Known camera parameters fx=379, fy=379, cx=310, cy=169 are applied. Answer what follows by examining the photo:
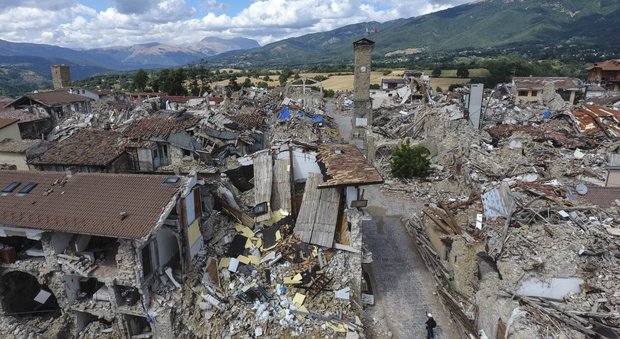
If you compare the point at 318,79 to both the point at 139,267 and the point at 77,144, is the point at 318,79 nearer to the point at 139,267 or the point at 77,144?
the point at 77,144

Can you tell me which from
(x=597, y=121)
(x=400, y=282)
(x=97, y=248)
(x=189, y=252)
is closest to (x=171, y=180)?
(x=189, y=252)

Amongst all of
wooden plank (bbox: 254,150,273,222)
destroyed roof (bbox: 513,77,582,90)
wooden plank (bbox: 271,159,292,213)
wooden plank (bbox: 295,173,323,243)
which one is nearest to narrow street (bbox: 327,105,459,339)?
wooden plank (bbox: 295,173,323,243)

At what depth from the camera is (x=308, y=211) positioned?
46.2 ft

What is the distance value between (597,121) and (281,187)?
2372cm

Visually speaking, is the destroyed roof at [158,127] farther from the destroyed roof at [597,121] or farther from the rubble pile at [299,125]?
the destroyed roof at [597,121]

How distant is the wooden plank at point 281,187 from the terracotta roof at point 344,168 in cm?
141

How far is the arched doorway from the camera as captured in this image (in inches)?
526

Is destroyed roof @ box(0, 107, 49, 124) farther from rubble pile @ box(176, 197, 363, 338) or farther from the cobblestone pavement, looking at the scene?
the cobblestone pavement

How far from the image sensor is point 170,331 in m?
12.0

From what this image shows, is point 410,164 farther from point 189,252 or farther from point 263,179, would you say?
point 189,252

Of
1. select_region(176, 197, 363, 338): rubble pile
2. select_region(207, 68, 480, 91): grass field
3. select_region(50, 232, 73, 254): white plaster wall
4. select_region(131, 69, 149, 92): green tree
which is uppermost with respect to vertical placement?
select_region(131, 69, 149, 92): green tree

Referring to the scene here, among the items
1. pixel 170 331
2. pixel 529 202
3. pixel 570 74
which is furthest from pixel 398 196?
pixel 570 74

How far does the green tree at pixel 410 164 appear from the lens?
24.3 m

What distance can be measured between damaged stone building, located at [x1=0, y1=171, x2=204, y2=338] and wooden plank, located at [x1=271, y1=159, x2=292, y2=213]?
315cm
